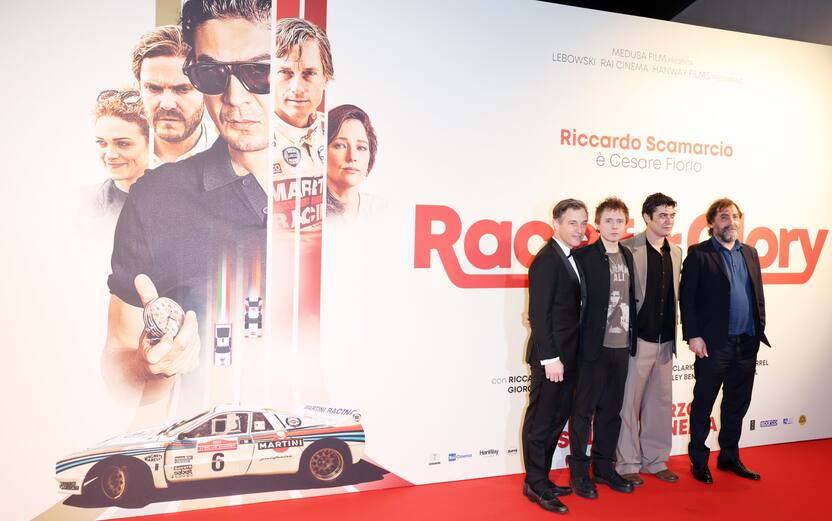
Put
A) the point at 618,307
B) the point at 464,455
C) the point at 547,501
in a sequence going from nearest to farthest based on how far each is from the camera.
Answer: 1. the point at 547,501
2. the point at 618,307
3. the point at 464,455

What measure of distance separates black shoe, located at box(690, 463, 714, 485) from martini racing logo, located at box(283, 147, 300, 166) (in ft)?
10.8

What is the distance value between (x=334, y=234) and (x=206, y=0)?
153 cm

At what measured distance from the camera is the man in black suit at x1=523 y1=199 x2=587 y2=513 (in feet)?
10.7

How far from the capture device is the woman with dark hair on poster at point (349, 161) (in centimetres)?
352

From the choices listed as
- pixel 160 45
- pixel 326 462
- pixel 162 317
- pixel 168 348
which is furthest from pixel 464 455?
pixel 160 45

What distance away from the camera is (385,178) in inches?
143

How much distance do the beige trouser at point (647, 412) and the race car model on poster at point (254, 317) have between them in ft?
7.89

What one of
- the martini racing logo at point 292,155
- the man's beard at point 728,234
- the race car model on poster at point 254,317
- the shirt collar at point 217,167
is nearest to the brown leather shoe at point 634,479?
the man's beard at point 728,234

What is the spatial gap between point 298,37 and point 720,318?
3.20 m

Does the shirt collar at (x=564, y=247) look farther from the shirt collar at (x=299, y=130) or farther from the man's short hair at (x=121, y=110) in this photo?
the man's short hair at (x=121, y=110)

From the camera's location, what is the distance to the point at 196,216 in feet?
10.9

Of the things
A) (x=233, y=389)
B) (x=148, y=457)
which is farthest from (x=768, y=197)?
(x=148, y=457)

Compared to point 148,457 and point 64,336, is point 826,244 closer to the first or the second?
point 148,457

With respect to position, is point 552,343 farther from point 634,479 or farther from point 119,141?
point 119,141
